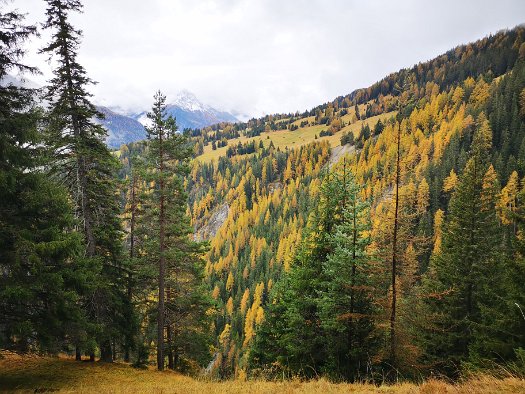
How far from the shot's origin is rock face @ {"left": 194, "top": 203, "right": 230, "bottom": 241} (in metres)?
164

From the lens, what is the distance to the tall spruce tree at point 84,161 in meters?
14.4

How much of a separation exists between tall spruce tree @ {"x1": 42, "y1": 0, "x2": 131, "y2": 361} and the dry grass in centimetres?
163

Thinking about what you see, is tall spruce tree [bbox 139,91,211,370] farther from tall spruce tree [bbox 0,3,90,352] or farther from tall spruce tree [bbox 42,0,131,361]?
tall spruce tree [bbox 0,3,90,352]

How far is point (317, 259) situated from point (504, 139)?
110m

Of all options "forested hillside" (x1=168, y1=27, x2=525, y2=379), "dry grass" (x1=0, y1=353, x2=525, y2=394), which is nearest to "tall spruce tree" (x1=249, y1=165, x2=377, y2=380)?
"forested hillside" (x1=168, y1=27, x2=525, y2=379)

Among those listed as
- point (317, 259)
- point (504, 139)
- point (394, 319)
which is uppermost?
point (504, 139)

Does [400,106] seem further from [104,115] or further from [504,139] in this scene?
[504,139]

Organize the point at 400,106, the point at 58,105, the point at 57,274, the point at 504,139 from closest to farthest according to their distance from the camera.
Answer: the point at 57,274
the point at 400,106
the point at 58,105
the point at 504,139

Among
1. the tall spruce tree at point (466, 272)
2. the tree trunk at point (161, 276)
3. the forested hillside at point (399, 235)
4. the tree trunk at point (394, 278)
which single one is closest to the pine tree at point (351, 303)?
the forested hillside at point (399, 235)

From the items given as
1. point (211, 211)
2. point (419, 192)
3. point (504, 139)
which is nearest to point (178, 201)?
point (419, 192)

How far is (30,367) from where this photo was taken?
45.4 ft

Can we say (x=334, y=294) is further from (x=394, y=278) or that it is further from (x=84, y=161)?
(x=84, y=161)

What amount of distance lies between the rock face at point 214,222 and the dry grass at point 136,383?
484 feet

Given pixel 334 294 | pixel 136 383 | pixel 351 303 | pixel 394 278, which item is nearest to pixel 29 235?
pixel 136 383
